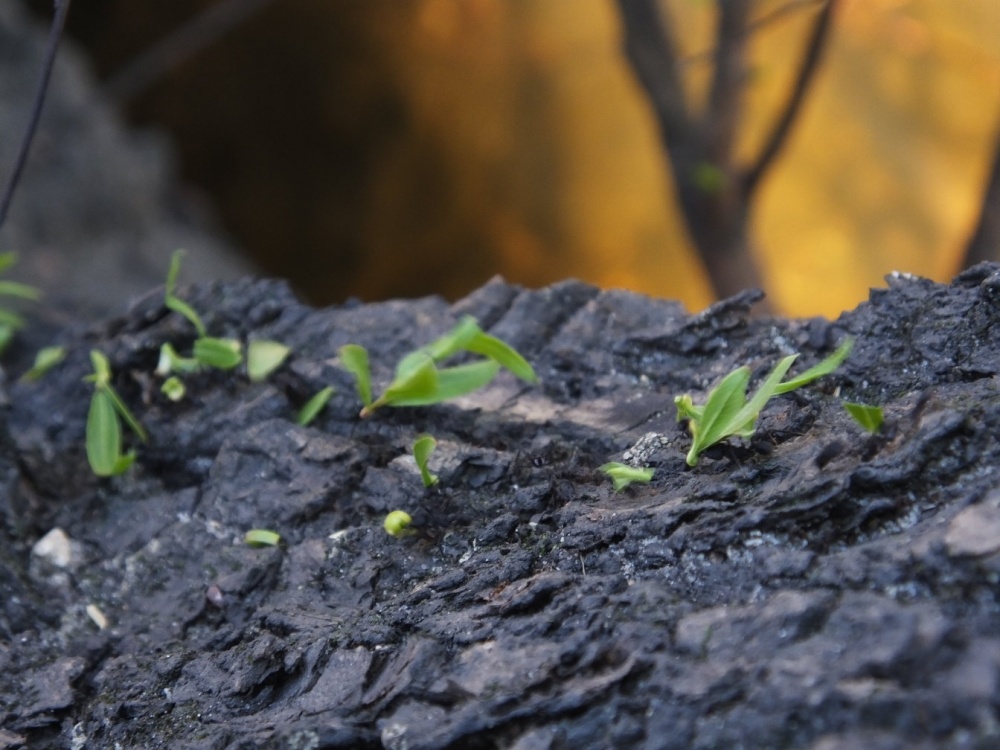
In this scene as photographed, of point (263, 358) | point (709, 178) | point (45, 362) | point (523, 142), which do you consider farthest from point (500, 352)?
point (523, 142)

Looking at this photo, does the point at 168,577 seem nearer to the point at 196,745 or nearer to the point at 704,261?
the point at 196,745

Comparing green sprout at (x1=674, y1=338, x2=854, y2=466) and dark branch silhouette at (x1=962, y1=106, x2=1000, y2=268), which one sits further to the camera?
dark branch silhouette at (x1=962, y1=106, x2=1000, y2=268)

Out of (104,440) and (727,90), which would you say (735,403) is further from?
(727,90)

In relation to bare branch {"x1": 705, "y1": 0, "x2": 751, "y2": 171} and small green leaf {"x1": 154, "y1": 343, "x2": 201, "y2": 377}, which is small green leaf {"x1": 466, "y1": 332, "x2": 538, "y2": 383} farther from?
bare branch {"x1": 705, "y1": 0, "x2": 751, "y2": 171}

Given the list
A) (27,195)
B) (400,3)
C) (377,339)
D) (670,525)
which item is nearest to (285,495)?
(377,339)

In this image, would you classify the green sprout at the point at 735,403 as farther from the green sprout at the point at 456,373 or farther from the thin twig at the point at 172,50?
the thin twig at the point at 172,50

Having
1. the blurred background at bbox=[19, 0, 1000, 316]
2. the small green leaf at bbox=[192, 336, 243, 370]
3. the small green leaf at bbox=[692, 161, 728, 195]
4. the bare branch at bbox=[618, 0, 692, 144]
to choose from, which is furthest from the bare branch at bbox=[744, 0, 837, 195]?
the small green leaf at bbox=[192, 336, 243, 370]
